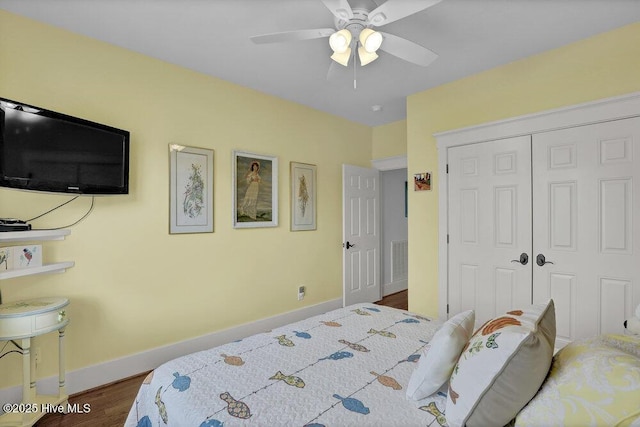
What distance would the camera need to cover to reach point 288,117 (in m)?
3.77

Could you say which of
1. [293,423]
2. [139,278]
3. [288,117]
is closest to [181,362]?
[293,423]

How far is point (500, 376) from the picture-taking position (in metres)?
1.00

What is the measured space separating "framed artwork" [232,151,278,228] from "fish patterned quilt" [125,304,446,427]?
1.66m

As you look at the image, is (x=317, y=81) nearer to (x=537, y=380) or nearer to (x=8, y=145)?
(x=8, y=145)

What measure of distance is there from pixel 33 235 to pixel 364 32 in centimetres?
238

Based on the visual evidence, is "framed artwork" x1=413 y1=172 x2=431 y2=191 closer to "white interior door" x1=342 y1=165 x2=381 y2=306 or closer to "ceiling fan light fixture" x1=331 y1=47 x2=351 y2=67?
"white interior door" x1=342 y1=165 x2=381 y2=306

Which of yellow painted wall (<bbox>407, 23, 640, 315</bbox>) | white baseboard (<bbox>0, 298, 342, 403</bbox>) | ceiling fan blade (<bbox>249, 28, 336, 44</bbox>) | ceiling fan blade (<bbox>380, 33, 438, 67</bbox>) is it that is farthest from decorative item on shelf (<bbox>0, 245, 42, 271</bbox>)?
yellow painted wall (<bbox>407, 23, 640, 315</bbox>)

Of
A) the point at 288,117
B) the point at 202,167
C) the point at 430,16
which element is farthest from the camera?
the point at 288,117

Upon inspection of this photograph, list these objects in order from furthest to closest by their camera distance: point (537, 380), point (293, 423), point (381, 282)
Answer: point (381, 282) < point (293, 423) < point (537, 380)

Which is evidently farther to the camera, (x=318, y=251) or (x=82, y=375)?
(x=318, y=251)

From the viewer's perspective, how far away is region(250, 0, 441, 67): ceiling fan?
5.39 feet

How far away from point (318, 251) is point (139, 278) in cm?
210

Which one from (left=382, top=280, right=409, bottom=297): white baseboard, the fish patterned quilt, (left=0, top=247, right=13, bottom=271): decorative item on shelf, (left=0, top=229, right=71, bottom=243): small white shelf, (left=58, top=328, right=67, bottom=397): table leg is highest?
(left=0, top=229, right=71, bottom=243): small white shelf

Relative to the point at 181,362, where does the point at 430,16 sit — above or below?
above
